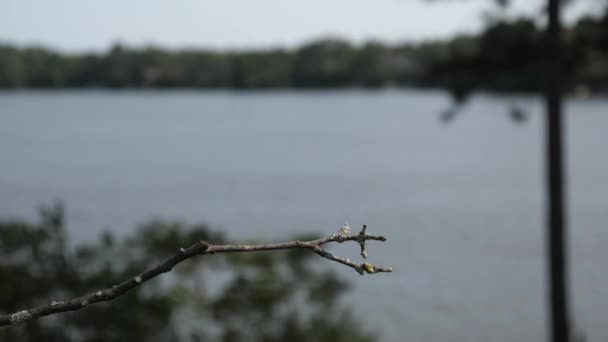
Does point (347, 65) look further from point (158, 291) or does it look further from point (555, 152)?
point (555, 152)

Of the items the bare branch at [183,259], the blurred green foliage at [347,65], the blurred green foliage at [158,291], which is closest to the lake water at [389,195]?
the blurred green foliage at [347,65]

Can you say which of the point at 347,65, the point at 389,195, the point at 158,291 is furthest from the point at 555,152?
the point at 347,65

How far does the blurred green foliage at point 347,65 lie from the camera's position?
42.1 ft

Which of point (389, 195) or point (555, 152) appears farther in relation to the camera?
point (389, 195)

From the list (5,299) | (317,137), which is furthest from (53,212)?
(317,137)

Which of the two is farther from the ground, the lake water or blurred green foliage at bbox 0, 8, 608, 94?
blurred green foliage at bbox 0, 8, 608, 94

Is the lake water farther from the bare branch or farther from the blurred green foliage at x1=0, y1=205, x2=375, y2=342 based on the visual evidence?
the bare branch

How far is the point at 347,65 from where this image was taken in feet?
374

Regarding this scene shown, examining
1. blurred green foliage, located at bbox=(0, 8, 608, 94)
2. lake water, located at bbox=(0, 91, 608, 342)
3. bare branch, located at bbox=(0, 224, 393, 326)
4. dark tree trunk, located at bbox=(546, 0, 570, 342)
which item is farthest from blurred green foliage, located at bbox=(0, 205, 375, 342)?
bare branch, located at bbox=(0, 224, 393, 326)

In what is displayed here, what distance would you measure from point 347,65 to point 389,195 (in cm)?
7651

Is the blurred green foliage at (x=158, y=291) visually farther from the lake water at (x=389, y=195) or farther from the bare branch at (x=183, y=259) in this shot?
the bare branch at (x=183, y=259)

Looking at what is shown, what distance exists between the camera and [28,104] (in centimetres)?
13675

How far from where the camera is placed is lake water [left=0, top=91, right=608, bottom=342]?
76.3ft

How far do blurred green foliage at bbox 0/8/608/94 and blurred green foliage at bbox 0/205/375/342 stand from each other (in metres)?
3.00
